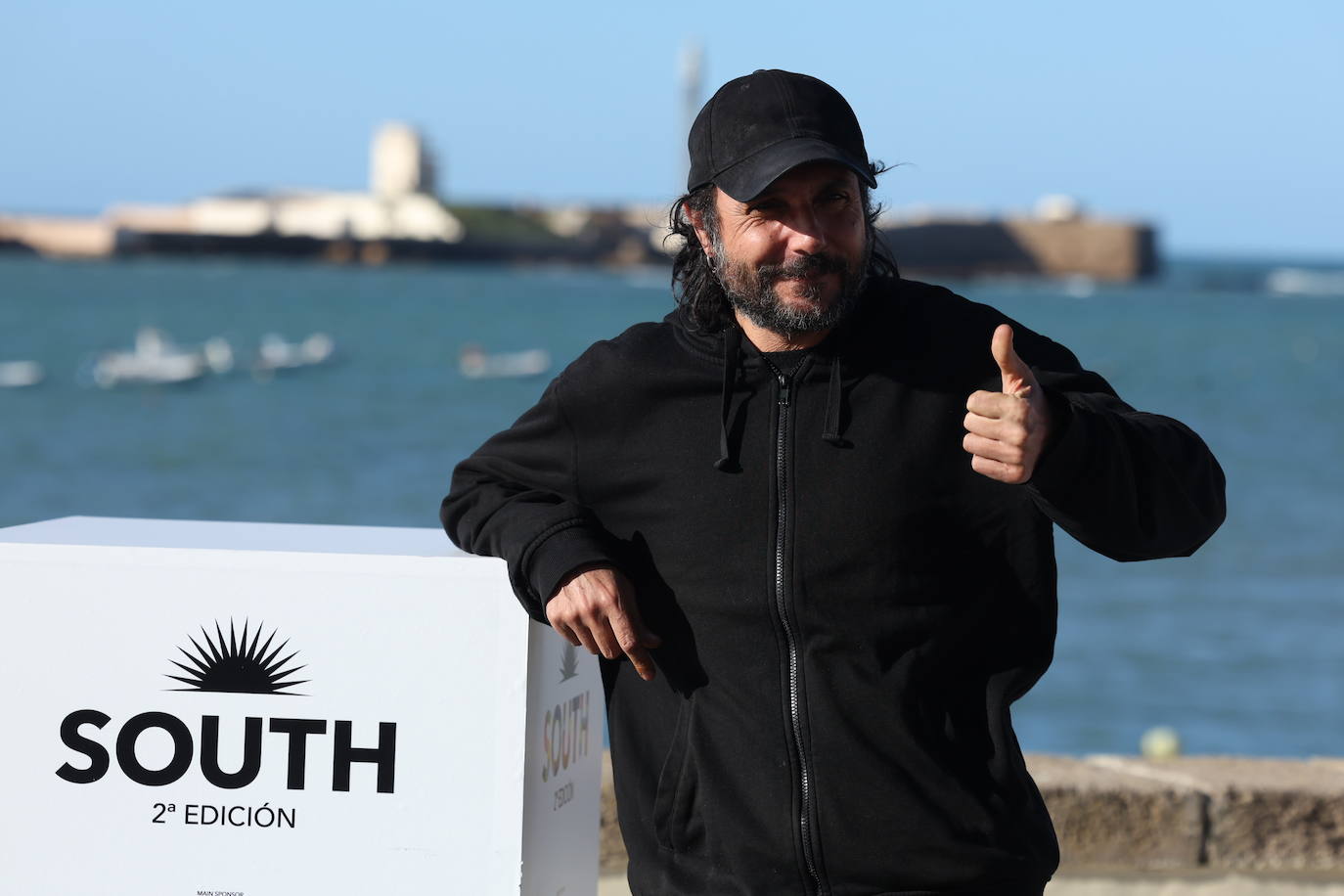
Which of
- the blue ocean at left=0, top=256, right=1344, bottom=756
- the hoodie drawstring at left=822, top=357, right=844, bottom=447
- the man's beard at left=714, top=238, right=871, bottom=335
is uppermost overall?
the blue ocean at left=0, top=256, right=1344, bottom=756

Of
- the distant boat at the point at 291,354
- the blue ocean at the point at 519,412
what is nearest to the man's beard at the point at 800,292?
the blue ocean at the point at 519,412

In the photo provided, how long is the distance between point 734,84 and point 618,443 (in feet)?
1.71

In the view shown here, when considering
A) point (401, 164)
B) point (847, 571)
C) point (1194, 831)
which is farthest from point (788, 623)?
point (401, 164)

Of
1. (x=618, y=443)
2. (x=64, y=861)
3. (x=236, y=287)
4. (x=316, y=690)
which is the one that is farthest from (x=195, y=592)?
(x=236, y=287)

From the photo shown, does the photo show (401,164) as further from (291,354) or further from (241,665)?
(241,665)

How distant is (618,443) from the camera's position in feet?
8.70

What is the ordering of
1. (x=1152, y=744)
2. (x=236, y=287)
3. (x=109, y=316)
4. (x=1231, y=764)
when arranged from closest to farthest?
1. (x=1231, y=764)
2. (x=1152, y=744)
3. (x=109, y=316)
4. (x=236, y=287)

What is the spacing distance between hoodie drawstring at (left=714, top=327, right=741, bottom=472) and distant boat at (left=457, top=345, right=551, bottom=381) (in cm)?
3767

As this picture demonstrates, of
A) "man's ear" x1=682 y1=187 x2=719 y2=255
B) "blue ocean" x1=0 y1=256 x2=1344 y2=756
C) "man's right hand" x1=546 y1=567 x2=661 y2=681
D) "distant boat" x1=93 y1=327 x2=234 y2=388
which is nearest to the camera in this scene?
"man's right hand" x1=546 y1=567 x2=661 y2=681

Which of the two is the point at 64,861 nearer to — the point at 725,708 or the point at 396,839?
the point at 396,839

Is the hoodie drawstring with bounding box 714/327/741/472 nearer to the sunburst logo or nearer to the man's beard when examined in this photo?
the man's beard

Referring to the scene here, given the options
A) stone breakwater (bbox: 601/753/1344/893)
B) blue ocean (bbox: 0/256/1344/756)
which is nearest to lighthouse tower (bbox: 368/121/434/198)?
blue ocean (bbox: 0/256/1344/756)

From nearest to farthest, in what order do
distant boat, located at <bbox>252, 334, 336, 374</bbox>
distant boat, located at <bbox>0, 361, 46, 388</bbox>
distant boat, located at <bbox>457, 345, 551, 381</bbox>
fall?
distant boat, located at <bbox>0, 361, 46, 388</bbox>
distant boat, located at <bbox>457, 345, 551, 381</bbox>
distant boat, located at <bbox>252, 334, 336, 374</bbox>

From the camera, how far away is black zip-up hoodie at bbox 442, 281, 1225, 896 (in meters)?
2.43
